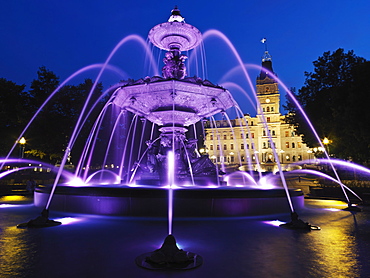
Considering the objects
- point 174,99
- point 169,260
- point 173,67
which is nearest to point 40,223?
point 169,260

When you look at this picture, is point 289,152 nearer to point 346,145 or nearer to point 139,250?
point 346,145

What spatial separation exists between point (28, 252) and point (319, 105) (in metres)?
31.7

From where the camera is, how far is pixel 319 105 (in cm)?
3025

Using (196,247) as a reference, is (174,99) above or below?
above

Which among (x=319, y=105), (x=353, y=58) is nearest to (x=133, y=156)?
(x=319, y=105)

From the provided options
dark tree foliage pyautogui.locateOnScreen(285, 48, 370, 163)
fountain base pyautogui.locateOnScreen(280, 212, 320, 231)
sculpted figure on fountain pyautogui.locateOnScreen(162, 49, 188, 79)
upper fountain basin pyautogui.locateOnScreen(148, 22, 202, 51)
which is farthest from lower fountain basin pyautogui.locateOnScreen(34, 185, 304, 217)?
dark tree foliage pyautogui.locateOnScreen(285, 48, 370, 163)

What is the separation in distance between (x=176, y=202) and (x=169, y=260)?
389cm

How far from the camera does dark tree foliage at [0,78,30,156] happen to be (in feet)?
93.8

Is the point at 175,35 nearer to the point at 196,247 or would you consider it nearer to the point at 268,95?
the point at 196,247

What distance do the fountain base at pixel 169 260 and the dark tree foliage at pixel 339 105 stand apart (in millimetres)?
21567

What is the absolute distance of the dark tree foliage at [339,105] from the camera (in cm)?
2173

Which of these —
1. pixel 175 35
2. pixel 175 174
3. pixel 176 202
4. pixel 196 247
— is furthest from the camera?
pixel 175 35

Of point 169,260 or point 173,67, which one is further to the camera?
point 173,67

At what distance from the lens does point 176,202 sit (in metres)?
7.91
